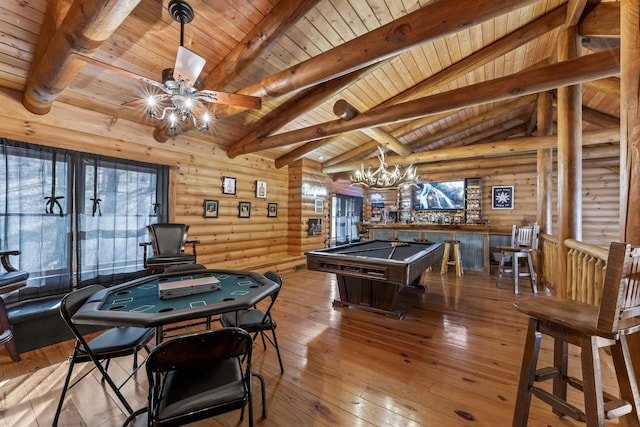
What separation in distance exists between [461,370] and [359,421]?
1.11 m

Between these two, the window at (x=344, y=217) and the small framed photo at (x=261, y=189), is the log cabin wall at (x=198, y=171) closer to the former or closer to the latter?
the small framed photo at (x=261, y=189)

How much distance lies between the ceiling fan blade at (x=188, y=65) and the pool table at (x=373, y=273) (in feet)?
7.67

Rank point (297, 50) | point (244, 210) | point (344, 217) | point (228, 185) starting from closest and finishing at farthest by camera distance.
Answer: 1. point (297, 50)
2. point (228, 185)
3. point (244, 210)
4. point (344, 217)

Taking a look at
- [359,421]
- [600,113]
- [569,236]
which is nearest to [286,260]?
[359,421]

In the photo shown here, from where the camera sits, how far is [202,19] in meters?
2.70

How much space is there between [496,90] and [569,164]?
148 centimetres

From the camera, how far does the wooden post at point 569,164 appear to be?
3324 mm

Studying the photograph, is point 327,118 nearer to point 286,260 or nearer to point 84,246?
point 286,260

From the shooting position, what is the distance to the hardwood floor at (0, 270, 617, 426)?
5.69ft

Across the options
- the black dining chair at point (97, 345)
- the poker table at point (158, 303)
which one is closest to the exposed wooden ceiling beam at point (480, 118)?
the poker table at point (158, 303)

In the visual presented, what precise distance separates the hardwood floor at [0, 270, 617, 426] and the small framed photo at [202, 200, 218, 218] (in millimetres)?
2664

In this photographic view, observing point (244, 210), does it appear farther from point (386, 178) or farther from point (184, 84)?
point (184, 84)

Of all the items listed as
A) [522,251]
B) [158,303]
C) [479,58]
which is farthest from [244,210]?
[522,251]

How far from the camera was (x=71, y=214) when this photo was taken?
3.43m
